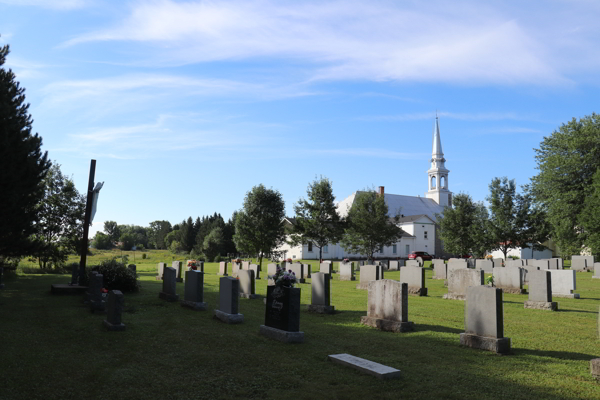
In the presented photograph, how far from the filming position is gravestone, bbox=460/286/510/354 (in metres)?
8.04

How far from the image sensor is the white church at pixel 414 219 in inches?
2189

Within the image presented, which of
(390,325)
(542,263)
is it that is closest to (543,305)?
(390,325)

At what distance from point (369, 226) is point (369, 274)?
1664cm

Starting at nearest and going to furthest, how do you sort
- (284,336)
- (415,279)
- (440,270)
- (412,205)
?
1. (284,336)
2. (415,279)
3. (440,270)
4. (412,205)

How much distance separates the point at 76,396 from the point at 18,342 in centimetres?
378

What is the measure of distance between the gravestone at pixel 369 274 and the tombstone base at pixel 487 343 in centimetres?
1054

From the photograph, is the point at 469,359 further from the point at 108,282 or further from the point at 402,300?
the point at 108,282

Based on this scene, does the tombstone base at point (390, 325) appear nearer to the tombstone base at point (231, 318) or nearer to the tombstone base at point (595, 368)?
the tombstone base at point (231, 318)

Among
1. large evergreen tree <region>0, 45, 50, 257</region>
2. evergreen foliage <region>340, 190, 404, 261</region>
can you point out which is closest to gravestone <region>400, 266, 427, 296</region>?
large evergreen tree <region>0, 45, 50, 257</region>

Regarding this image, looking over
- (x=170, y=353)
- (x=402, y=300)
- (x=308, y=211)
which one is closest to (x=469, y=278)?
(x=402, y=300)

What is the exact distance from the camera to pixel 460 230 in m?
38.5

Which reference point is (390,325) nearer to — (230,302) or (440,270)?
(230,302)

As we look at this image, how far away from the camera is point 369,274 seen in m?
19.6

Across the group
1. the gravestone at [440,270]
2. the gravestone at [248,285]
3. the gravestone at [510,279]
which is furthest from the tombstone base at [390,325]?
the gravestone at [440,270]
